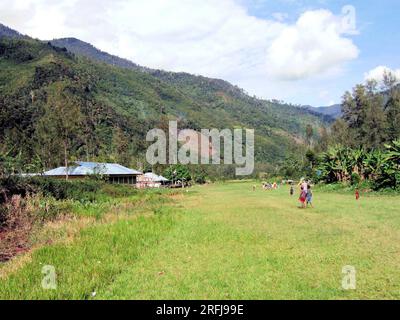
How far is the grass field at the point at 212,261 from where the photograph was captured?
296 inches

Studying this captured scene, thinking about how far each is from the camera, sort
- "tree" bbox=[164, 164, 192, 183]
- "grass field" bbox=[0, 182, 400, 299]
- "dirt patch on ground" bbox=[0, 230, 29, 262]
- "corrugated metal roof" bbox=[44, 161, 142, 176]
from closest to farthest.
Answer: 1. "grass field" bbox=[0, 182, 400, 299]
2. "dirt patch on ground" bbox=[0, 230, 29, 262]
3. "corrugated metal roof" bbox=[44, 161, 142, 176]
4. "tree" bbox=[164, 164, 192, 183]

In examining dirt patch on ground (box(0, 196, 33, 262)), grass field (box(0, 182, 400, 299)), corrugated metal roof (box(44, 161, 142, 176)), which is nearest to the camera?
grass field (box(0, 182, 400, 299))

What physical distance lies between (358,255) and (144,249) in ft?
19.2

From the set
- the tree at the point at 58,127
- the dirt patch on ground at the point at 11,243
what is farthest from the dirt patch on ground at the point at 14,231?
the tree at the point at 58,127

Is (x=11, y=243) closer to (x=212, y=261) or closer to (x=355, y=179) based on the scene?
(x=212, y=261)

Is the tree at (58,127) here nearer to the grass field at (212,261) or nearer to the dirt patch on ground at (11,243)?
the dirt patch on ground at (11,243)

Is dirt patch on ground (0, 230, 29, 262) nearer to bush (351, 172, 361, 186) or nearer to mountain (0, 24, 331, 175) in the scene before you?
bush (351, 172, 361, 186)

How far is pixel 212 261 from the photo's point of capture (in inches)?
389

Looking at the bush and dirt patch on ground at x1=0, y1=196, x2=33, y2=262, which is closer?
dirt patch on ground at x1=0, y1=196, x2=33, y2=262

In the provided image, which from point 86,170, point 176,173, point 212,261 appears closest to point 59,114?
point 86,170

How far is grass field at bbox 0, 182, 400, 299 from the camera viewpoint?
296 inches

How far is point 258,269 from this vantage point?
355 inches

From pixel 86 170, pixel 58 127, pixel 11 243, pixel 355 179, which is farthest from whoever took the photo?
pixel 58 127

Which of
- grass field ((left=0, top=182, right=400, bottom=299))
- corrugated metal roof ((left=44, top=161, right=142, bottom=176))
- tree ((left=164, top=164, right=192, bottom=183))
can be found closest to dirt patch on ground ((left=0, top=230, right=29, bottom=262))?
grass field ((left=0, top=182, right=400, bottom=299))
